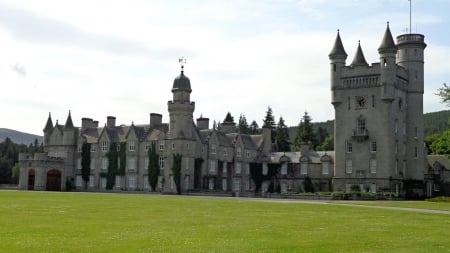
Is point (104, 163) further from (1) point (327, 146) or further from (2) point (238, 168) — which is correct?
(1) point (327, 146)

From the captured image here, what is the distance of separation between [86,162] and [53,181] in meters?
5.55

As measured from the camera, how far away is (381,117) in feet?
250

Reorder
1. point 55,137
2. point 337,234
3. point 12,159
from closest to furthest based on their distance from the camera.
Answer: point 337,234 < point 55,137 < point 12,159

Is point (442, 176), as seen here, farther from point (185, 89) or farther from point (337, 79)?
point (185, 89)

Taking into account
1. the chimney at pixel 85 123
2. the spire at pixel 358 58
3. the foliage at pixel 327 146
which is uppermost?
the spire at pixel 358 58

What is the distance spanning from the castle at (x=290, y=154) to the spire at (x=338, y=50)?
0.44 ft

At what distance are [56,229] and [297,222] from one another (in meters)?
10.4

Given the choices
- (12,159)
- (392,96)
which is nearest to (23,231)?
(392,96)

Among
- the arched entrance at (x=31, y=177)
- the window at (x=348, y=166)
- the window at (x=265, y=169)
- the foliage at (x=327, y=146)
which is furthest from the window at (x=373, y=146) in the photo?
the arched entrance at (x=31, y=177)

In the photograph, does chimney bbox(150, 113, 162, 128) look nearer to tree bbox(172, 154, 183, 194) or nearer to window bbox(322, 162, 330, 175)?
tree bbox(172, 154, 183, 194)

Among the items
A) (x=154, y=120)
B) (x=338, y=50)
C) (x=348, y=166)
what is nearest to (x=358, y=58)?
(x=338, y=50)

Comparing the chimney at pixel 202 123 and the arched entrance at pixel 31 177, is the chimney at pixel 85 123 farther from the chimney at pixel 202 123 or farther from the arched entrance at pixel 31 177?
the chimney at pixel 202 123

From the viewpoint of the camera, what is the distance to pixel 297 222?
88.6 feet

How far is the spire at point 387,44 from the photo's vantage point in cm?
7538
